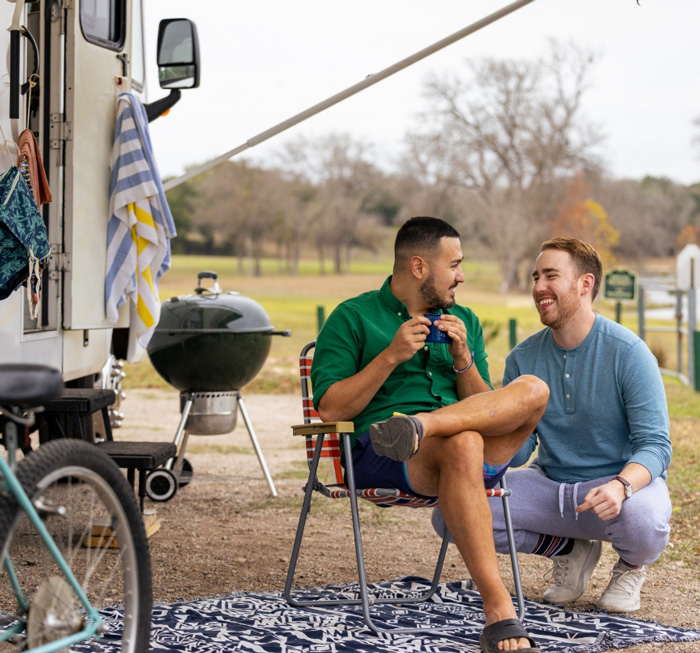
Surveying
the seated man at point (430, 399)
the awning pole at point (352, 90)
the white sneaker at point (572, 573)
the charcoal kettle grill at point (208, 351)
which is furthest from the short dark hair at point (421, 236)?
the charcoal kettle grill at point (208, 351)

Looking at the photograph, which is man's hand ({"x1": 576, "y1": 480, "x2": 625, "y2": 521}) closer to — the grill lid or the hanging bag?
the hanging bag

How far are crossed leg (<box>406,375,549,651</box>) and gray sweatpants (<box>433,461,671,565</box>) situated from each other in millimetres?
452

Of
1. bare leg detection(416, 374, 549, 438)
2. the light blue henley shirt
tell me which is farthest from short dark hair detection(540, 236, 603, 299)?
bare leg detection(416, 374, 549, 438)

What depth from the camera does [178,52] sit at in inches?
199

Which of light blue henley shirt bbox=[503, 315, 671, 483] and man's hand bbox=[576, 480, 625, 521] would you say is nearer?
man's hand bbox=[576, 480, 625, 521]

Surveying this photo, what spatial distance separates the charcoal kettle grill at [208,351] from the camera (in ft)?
17.7

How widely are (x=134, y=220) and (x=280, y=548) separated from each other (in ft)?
5.18

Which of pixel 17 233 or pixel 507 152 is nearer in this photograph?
pixel 17 233

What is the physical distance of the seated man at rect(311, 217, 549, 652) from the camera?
9.59 ft

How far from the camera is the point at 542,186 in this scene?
3838 centimetres

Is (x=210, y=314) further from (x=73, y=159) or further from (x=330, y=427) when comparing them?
(x=330, y=427)

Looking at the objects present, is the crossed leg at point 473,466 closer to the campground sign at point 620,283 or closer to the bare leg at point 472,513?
the bare leg at point 472,513

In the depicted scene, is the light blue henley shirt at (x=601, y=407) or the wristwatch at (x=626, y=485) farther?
the light blue henley shirt at (x=601, y=407)

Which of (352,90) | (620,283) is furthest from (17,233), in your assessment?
(620,283)
